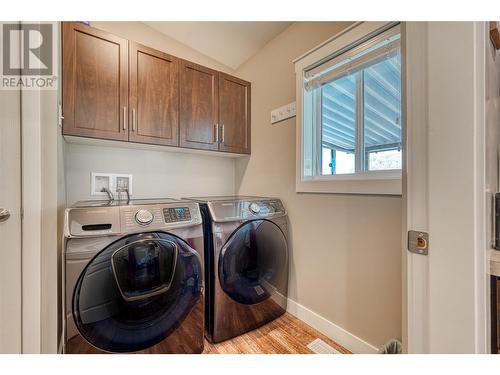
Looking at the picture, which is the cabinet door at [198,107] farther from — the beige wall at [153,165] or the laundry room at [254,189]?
the beige wall at [153,165]

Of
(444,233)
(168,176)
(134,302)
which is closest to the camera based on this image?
(444,233)

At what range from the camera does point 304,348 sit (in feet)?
4.30

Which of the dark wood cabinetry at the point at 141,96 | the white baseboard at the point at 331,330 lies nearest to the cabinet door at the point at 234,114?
the dark wood cabinetry at the point at 141,96

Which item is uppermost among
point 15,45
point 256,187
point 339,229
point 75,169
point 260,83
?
point 260,83

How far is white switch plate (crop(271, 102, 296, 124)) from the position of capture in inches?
65.7

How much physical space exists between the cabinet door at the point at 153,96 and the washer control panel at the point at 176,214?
0.64m

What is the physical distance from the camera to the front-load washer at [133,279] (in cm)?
95

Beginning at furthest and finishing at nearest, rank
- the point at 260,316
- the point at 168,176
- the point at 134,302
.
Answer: the point at 168,176 → the point at 260,316 → the point at 134,302

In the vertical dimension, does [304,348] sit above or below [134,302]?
below

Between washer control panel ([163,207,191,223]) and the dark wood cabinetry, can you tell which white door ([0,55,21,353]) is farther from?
washer control panel ([163,207,191,223])

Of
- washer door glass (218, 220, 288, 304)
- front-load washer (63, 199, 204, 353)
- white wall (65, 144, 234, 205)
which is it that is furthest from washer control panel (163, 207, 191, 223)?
white wall (65, 144, 234, 205)

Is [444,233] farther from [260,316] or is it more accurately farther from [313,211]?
[260,316]
